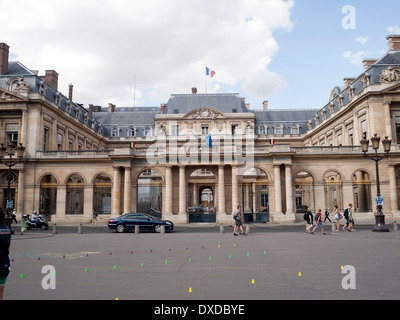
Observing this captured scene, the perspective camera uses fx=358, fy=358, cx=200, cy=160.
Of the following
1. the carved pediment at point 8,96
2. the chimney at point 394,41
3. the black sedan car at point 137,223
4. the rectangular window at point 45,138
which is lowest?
the black sedan car at point 137,223

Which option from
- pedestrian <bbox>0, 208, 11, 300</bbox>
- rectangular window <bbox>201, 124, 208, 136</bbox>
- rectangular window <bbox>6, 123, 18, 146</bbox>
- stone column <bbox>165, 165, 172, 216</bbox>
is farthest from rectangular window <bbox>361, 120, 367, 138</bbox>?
pedestrian <bbox>0, 208, 11, 300</bbox>

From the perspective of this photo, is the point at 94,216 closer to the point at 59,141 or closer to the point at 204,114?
the point at 59,141

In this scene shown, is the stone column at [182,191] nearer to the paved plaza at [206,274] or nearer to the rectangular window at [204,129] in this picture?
the paved plaza at [206,274]

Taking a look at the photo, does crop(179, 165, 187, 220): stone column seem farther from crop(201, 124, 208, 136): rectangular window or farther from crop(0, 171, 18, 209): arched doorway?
crop(201, 124, 208, 136): rectangular window

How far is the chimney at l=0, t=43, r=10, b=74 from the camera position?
41219 millimetres

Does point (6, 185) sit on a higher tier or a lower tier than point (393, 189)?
higher

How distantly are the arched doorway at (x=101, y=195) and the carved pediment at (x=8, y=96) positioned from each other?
1196 cm

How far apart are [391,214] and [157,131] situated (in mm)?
36858

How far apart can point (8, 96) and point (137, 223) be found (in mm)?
24181

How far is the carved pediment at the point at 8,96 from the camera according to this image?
3872cm

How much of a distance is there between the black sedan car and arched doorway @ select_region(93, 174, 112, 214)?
10.1 meters

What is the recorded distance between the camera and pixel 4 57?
137 ft

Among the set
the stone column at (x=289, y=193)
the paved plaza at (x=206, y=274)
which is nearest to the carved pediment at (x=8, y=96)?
the stone column at (x=289, y=193)

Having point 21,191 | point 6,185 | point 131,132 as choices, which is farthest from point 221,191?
point 131,132
